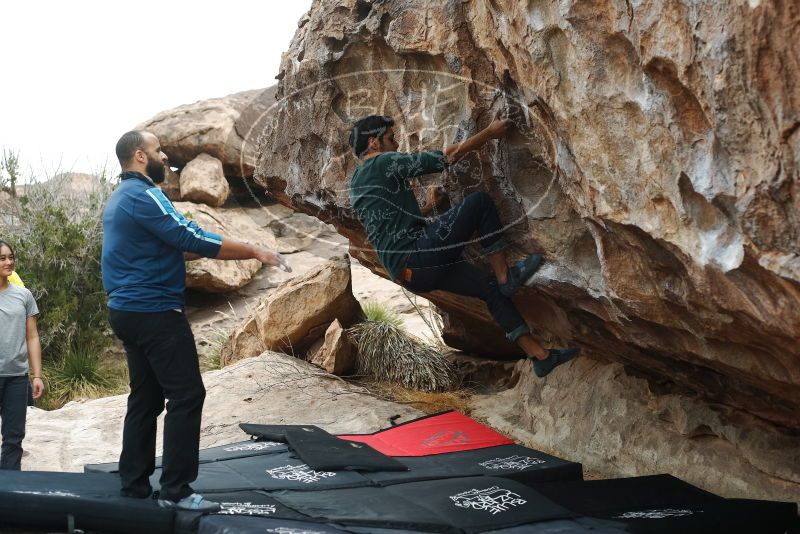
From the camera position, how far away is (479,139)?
507 centimetres

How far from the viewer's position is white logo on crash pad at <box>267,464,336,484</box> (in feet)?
16.6

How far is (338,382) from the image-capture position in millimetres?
8367

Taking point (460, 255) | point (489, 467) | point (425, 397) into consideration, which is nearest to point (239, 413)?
point (425, 397)

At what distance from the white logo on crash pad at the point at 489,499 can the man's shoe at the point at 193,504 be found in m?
1.30

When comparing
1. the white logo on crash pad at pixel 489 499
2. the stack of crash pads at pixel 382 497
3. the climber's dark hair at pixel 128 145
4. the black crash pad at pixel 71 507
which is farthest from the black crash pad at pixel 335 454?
the climber's dark hair at pixel 128 145

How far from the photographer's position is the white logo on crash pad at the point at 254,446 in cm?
578

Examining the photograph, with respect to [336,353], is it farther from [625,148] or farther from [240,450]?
[625,148]

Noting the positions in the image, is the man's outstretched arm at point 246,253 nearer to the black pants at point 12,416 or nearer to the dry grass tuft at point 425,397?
the black pants at point 12,416

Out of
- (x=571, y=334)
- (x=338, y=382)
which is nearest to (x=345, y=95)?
(x=571, y=334)

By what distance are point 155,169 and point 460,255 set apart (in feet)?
6.54

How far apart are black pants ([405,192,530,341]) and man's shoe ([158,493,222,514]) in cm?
195

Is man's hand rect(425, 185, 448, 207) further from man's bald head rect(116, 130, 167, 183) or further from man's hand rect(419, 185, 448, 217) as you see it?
man's bald head rect(116, 130, 167, 183)

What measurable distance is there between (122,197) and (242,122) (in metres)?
9.76

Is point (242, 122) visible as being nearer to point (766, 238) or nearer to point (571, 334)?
point (571, 334)
